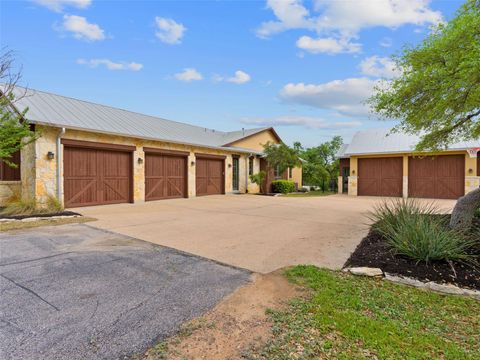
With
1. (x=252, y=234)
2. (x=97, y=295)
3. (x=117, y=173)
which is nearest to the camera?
(x=97, y=295)

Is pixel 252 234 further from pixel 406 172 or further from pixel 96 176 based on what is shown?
pixel 406 172

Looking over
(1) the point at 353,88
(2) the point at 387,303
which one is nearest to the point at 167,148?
(1) the point at 353,88

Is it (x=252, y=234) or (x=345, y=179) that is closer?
(x=252, y=234)

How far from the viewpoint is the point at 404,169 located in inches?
691

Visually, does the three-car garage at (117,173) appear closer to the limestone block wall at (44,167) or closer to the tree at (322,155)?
the limestone block wall at (44,167)

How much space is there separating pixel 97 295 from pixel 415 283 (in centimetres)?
417

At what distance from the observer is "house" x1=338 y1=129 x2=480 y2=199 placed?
622 inches

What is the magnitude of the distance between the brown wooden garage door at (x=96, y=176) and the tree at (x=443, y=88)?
1046 cm

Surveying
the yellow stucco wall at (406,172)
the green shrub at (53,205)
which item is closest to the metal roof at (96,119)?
the green shrub at (53,205)

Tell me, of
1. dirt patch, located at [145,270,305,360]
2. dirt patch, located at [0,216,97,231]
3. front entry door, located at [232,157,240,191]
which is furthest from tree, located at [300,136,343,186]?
dirt patch, located at [145,270,305,360]

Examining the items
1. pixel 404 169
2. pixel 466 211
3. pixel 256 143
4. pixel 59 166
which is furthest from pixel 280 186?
pixel 466 211

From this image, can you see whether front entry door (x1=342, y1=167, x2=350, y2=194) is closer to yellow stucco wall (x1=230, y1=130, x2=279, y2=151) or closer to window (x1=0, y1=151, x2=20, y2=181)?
yellow stucco wall (x1=230, y1=130, x2=279, y2=151)

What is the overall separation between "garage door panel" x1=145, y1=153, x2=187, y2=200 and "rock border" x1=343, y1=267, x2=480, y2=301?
11409mm

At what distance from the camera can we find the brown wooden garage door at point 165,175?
1369cm
